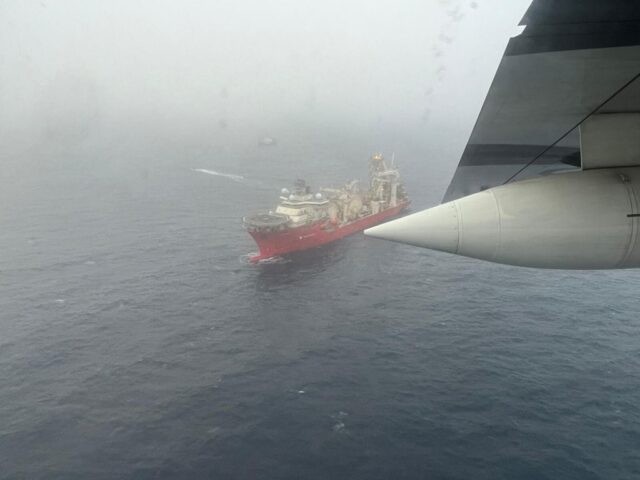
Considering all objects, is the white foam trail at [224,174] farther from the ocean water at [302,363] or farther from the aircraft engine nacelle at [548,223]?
the aircraft engine nacelle at [548,223]

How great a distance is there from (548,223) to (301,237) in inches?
2171

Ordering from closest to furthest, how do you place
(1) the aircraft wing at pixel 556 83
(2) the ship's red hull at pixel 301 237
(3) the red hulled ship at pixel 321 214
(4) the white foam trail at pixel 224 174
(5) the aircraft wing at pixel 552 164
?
1. (1) the aircraft wing at pixel 556 83
2. (5) the aircraft wing at pixel 552 164
3. (2) the ship's red hull at pixel 301 237
4. (3) the red hulled ship at pixel 321 214
5. (4) the white foam trail at pixel 224 174

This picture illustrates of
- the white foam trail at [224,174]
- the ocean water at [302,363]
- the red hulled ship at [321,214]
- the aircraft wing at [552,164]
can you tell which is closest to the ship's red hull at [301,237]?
the red hulled ship at [321,214]

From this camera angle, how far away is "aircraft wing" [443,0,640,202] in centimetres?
460

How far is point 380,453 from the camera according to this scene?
2350 cm

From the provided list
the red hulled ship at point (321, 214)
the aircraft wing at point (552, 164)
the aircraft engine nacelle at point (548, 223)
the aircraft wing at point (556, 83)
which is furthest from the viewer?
the red hulled ship at point (321, 214)

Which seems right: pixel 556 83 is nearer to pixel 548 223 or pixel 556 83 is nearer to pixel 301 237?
pixel 548 223

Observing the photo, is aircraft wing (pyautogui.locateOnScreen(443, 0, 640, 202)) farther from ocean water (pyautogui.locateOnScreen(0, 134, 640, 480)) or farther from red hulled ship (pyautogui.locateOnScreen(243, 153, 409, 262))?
red hulled ship (pyautogui.locateOnScreen(243, 153, 409, 262))

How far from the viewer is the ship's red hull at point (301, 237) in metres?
56.7

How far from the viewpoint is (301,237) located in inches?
2434

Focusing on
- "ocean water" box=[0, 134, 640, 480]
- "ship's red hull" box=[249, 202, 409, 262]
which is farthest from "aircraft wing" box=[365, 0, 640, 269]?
"ship's red hull" box=[249, 202, 409, 262]

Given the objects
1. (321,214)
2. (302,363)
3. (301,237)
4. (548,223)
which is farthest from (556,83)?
(321,214)

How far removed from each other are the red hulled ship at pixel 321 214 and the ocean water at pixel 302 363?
10.6 feet

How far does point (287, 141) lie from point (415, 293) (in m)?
144
